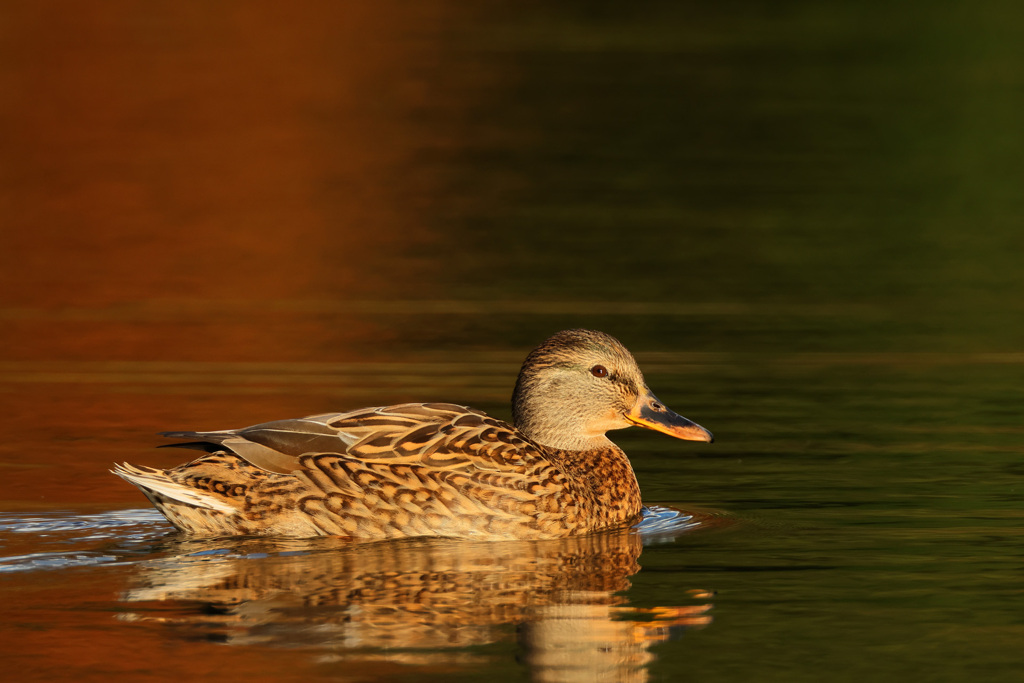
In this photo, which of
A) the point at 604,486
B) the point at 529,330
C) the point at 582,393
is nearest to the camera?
the point at 604,486

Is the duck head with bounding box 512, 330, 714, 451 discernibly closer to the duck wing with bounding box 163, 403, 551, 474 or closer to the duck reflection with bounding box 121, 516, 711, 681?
the duck wing with bounding box 163, 403, 551, 474

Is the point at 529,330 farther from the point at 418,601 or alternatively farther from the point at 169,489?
the point at 418,601

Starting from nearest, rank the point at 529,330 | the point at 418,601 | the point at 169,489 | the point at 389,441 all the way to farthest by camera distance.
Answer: the point at 418,601 → the point at 169,489 → the point at 389,441 → the point at 529,330

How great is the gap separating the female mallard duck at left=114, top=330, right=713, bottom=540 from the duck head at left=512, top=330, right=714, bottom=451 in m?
0.35

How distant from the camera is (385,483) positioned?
9.17 meters

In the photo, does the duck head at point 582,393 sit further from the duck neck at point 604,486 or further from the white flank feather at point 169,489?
the white flank feather at point 169,489

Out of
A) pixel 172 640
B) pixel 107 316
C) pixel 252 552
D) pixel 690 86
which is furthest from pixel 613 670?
pixel 690 86

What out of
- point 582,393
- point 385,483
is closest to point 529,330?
point 582,393

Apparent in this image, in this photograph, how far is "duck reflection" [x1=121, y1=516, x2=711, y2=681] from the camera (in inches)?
278

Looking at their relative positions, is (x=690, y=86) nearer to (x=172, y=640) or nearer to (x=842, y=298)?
(x=842, y=298)

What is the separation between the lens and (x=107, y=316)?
598 inches

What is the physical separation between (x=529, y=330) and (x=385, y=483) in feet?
17.7

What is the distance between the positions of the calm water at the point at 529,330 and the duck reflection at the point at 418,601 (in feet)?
0.09

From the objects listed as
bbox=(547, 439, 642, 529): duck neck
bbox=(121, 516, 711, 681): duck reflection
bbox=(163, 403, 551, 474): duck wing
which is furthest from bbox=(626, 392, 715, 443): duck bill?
bbox=(121, 516, 711, 681): duck reflection
